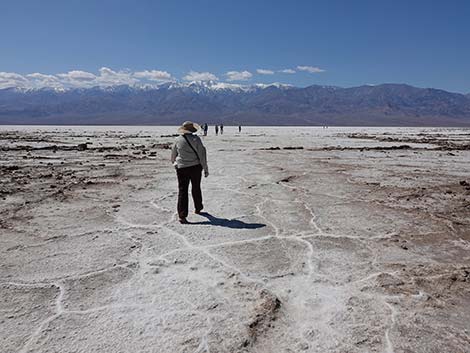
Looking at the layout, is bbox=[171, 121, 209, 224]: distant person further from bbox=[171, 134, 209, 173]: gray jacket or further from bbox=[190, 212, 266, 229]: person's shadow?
bbox=[190, 212, 266, 229]: person's shadow

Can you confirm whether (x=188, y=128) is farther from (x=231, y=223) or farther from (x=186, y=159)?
(x=231, y=223)

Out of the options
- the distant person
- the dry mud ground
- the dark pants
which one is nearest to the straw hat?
the distant person

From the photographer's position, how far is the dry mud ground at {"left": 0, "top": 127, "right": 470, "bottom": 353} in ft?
9.41

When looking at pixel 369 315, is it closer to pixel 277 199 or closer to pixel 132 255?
pixel 132 255

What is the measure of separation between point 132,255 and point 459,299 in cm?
334

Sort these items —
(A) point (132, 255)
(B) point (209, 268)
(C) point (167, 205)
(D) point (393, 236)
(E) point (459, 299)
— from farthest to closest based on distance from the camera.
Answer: (C) point (167, 205)
(D) point (393, 236)
(A) point (132, 255)
(B) point (209, 268)
(E) point (459, 299)

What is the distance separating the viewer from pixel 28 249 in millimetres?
4582

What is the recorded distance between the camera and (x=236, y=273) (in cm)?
393

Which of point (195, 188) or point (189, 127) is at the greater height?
point (189, 127)

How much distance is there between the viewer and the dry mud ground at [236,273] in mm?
2869

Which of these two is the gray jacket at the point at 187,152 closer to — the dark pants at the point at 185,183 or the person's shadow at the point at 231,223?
the dark pants at the point at 185,183

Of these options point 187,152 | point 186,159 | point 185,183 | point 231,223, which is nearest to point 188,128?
point 187,152

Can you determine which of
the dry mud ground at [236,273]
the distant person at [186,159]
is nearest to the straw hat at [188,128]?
the distant person at [186,159]

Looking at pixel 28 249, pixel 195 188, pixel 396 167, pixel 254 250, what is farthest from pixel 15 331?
pixel 396 167
